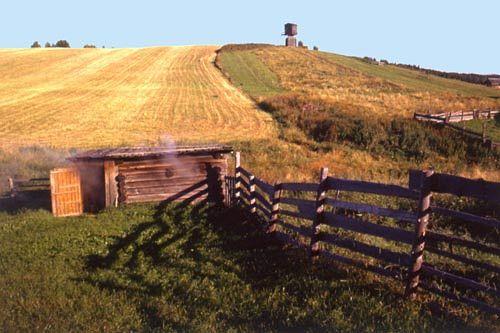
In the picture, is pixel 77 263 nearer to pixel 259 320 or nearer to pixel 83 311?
pixel 83 311

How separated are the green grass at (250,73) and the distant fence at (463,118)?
682 inches

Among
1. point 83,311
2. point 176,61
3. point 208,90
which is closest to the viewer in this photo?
point 83,311

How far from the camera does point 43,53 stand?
3130 inches

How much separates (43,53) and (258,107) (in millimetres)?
52982

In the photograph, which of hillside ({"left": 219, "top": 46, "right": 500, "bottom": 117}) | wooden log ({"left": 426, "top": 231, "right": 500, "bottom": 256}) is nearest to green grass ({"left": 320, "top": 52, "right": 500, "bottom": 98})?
hillside ({"left": 219, "top": 46, "right": 500, "bottom": 117})

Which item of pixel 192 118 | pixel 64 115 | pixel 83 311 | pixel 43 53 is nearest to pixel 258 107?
pixel 192 118

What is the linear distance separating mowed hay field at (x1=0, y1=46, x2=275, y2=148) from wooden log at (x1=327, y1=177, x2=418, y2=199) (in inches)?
821

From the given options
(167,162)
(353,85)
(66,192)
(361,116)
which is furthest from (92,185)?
(353,85)

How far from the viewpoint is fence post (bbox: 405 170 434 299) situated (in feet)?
22.1

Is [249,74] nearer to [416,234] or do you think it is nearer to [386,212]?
[386,212]

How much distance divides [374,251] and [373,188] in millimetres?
997

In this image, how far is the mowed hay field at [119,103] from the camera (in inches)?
1203

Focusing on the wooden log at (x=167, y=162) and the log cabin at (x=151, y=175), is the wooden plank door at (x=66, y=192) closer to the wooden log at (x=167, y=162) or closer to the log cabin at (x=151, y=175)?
the log cabin at (x=151, y=175)

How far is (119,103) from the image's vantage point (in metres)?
41.3
